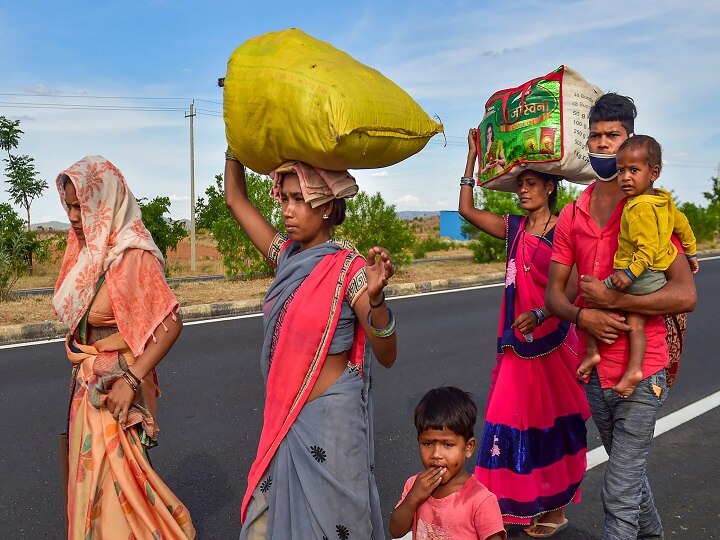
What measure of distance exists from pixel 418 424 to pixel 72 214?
1.69 meters

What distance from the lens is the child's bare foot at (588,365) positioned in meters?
2.99

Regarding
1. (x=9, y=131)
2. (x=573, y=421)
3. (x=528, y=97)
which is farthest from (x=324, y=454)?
(x=9, y=131)

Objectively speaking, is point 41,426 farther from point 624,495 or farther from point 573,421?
point 624,495

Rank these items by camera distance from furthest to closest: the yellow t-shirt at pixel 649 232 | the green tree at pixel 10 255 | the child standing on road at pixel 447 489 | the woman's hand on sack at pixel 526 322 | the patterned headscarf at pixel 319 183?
the green tree at pixel 10 255, the woman's hand on sack at pixel 526 322, the yellow t-shirt at pixel 649 232, the patterned headscarf at pixel 319 183, the child standing on road at pixel 447 489

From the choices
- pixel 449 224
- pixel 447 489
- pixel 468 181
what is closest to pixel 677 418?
pixel 468 181

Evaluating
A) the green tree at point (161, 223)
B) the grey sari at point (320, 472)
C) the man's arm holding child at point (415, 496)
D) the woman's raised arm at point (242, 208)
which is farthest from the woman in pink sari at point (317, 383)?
the green tree at point (161, 223)

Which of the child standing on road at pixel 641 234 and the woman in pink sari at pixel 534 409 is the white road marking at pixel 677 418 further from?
the child standing on road at pixel 641 234

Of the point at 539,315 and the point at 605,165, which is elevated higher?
the point at 605,165

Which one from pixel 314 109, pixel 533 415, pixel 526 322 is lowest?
pixel 533 415

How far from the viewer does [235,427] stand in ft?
17.7

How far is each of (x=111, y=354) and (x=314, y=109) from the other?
1.46 m

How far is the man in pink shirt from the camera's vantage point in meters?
2.90

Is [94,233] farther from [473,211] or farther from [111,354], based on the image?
[473,211]

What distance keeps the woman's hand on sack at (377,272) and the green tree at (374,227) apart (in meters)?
13.0
